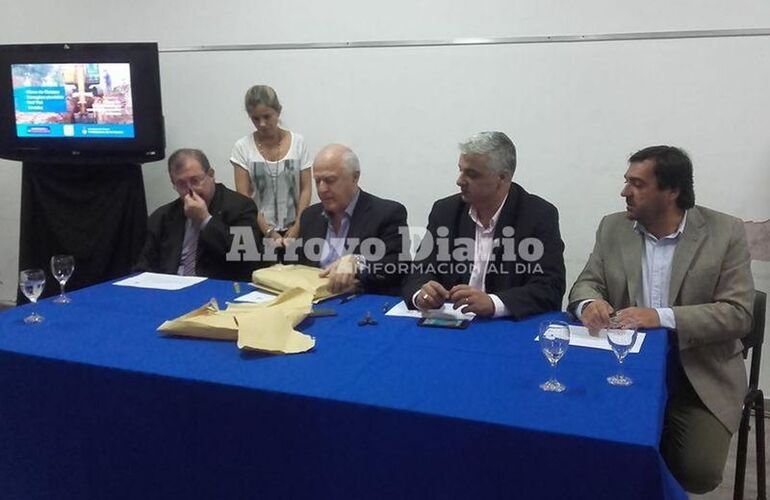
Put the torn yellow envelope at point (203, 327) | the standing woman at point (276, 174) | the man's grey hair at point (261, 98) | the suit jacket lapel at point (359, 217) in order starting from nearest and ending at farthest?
1. the torn yellow envelope at point (203, 327)
2. the suit jacket lapel at point (359, 217)
3. the man's grey hair at point (261, 98)
4. the standing woman at point (276, 174)

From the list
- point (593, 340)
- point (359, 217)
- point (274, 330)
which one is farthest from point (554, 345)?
point (359, 217)

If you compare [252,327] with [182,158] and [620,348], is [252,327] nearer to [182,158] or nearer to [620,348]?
[620,348]

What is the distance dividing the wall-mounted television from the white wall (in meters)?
0.35

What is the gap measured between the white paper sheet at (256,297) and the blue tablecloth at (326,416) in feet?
0.94

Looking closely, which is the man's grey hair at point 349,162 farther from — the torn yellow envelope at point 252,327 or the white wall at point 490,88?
the white wall at point 490,88

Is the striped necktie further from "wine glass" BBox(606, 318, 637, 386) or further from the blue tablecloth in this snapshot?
"wine glass" BBox(606, 318, 637, 386)

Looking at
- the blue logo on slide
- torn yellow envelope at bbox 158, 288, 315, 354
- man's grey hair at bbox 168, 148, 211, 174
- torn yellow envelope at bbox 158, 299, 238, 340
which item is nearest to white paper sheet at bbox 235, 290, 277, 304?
torn yellow envelope at bbox 158, 288, 315, 354

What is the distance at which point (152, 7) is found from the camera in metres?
3.99

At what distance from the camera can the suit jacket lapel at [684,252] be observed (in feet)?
6.53

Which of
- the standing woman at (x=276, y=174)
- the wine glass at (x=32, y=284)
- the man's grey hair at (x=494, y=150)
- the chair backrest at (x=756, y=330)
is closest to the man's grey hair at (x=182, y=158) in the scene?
the standing woman at (x=276, y=174)

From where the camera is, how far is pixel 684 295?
199 cm

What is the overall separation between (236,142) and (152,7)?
995 millimetres

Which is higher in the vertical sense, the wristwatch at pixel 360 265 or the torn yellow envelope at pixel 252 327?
the wristwatch at pixel 360 265

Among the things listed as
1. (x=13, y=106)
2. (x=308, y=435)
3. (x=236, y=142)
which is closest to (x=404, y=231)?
(x=308, y=435)
